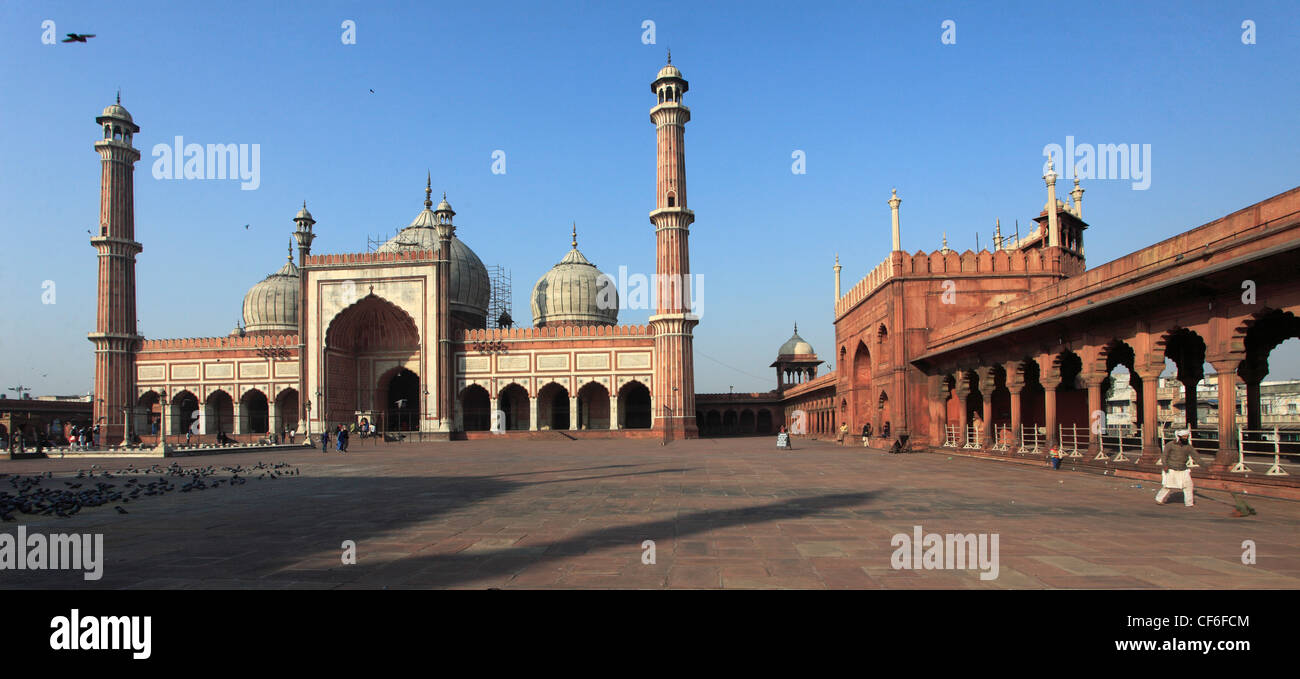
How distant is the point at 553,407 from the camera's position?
49188 mm

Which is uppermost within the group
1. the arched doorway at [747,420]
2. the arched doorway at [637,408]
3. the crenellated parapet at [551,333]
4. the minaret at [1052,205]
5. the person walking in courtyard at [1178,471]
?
the minaret at [1052,205]

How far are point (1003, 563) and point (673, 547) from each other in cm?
262

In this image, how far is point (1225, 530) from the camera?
7.16 m

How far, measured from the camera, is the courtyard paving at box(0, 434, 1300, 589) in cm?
525

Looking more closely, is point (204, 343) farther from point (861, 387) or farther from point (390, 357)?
point (861, 387)

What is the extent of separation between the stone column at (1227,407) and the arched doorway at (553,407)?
37.4 metres

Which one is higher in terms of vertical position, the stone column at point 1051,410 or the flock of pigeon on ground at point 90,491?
the stone column at point 1051,410

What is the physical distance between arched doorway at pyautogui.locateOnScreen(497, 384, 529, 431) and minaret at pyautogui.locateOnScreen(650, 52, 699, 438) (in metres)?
9.72

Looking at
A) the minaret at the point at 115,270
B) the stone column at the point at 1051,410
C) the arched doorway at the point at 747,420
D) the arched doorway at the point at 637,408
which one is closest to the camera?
the stone column at the point at 1051,410

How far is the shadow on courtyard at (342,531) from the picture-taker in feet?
18.0

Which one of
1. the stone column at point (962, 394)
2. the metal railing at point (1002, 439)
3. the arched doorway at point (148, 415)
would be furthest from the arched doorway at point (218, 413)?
the metal railing at point (1002, 439)

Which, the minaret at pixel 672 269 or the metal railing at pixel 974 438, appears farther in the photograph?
the minaret at pixel 672 269

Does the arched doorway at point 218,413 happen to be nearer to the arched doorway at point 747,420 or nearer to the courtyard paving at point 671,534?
the arched doorway at point 747,420
